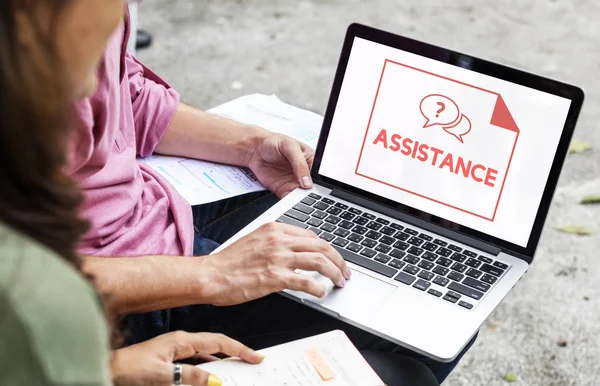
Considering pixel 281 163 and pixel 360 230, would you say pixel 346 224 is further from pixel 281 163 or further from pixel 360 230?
pixel 281 163

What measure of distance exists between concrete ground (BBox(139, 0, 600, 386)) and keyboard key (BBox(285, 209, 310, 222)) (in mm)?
928

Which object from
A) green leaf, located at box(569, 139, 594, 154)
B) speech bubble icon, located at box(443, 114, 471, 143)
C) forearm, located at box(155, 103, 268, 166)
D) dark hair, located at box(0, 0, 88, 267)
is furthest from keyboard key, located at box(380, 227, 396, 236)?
green leaf, located at box(569, 139, 594, 154)

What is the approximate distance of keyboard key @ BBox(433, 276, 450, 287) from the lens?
1413 millimetres

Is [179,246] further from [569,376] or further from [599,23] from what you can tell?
[599,23]

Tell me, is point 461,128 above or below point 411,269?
above

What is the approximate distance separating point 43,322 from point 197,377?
1.84 ft

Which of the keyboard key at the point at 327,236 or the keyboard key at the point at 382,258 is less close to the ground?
the keyboard key at the point at 382,258

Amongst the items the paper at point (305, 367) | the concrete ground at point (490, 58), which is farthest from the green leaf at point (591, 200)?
the paper at point (305, 367)

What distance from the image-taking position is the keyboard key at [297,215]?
1.57 meters

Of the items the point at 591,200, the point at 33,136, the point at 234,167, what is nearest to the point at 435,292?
the point at 234,167

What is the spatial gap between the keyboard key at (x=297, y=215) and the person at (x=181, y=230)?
0.28 feet

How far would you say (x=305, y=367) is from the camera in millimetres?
1188

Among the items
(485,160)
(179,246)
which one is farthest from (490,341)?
(179,246)

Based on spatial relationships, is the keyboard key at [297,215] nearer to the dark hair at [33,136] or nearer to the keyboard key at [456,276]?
the keyboard key at [456,276]
